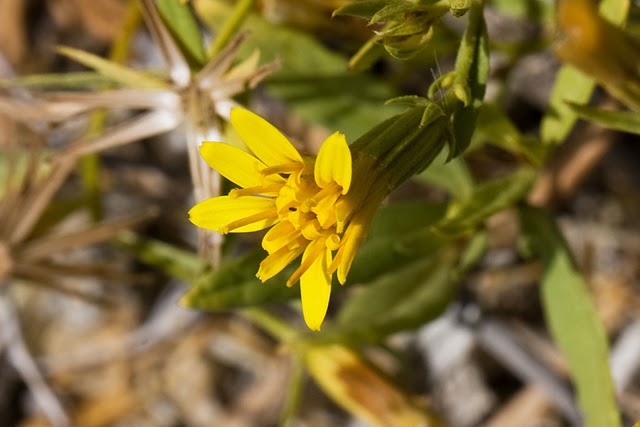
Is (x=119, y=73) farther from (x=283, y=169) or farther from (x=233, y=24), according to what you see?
(x=283, y=169)

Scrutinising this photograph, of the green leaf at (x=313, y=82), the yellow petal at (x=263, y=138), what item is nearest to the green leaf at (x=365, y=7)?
the yellow petal at (x=263, y=138)

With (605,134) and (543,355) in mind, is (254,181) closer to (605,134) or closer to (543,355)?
(605,134)

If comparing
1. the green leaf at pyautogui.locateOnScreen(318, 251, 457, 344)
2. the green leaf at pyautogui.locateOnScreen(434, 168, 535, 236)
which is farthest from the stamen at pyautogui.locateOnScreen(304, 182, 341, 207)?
the green leaf at pyautogui.locateOnScreen(318, 251, 457, 344)

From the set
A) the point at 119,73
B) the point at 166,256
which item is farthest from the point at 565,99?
the point at 166,256

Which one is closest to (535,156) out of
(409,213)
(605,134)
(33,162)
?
(409,213)

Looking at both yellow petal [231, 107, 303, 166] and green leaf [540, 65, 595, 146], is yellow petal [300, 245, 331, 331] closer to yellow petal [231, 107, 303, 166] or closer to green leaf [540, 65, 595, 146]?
yellow petal [231, 107, 303, 166]

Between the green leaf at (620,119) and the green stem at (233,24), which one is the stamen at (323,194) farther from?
the green stem at (233,24)
